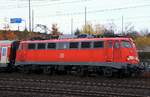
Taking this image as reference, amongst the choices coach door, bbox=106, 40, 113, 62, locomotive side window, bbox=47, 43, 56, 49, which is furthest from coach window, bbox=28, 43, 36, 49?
coach door, bbox=106, 40, 113, 62

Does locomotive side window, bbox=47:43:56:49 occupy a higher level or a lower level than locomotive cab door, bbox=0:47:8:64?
higher

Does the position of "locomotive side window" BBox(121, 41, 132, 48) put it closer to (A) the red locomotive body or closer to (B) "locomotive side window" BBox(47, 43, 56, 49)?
(B) "locomotive side window" BBox(47, 43, 56, 49)

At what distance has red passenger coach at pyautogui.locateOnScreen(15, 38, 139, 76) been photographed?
29.3 metres

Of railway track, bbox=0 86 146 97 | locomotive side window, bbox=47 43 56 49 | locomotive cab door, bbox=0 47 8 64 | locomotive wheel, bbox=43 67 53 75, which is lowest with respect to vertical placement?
railway track, bbox=0 86 146 97

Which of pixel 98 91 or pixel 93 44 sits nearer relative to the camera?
pixel 98 91

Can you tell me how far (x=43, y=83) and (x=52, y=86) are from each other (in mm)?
2089

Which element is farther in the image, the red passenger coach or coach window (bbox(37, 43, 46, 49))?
coach window (bbox(37, 43, 46, 49))

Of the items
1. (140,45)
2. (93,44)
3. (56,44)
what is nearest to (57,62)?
(56,44)

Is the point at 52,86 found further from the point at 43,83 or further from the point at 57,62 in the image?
the point at 57,62

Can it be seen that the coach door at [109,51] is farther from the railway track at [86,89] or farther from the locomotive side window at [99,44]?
the railway track at [86,89]

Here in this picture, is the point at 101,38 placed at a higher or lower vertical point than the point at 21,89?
higher

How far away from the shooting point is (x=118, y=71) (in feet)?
95.2

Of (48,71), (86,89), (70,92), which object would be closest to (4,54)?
(48,71)

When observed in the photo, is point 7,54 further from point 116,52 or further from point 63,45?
point 116,52
